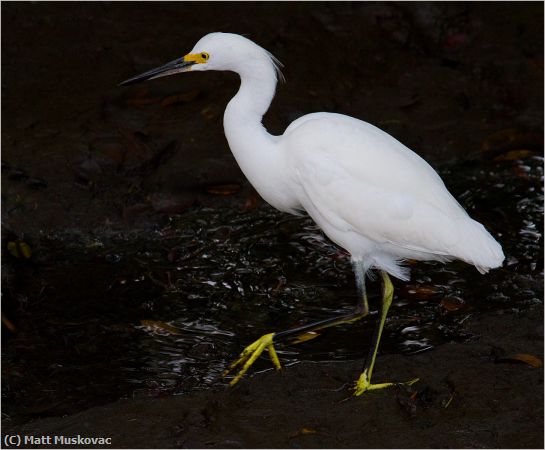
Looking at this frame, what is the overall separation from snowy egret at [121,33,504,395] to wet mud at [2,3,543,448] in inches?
13.6

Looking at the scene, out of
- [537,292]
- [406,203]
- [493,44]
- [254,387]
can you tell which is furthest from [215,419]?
[493,44]

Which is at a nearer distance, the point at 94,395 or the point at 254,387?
the point at 254,387

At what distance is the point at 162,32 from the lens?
23.2 feet

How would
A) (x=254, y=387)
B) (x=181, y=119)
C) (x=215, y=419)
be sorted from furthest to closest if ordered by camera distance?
(x=181, y=119) < (x=254, y=387) < (x=215, y=419)

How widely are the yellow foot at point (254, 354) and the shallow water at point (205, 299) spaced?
11 cm

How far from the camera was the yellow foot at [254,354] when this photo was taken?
416 centimetres

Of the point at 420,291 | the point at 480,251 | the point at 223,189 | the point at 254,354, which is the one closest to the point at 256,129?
the point at 254,354

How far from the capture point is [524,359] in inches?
164

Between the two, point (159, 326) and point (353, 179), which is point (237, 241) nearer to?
point (159, 326)

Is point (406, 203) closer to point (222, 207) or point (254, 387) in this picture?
point (254, 387)

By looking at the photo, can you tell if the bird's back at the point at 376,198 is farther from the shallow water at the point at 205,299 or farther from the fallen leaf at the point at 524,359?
the shallow water at the point at 205,299

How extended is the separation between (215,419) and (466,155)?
358cm

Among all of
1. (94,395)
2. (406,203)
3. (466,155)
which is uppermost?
(406,203)

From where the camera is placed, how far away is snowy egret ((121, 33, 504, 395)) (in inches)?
159
